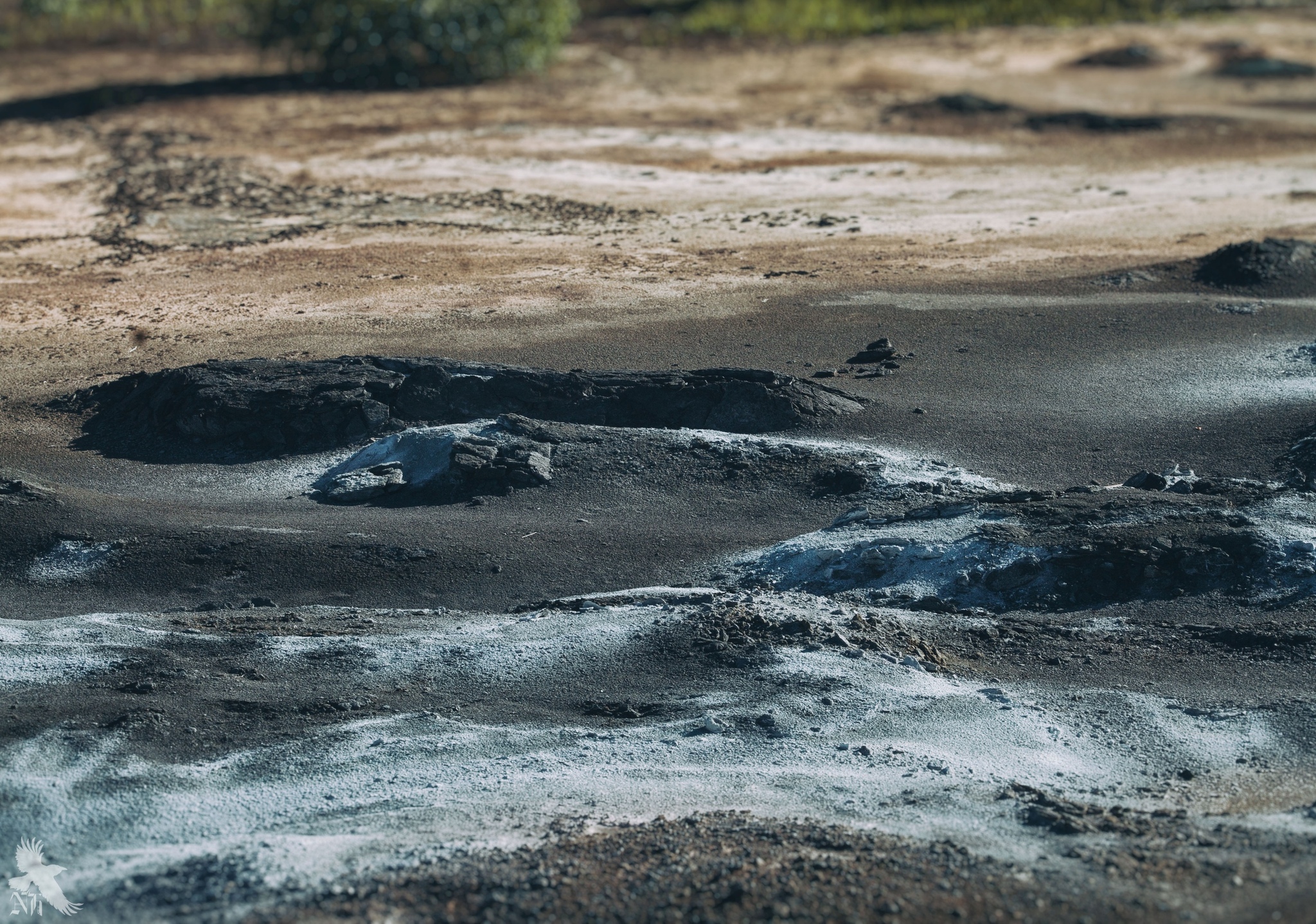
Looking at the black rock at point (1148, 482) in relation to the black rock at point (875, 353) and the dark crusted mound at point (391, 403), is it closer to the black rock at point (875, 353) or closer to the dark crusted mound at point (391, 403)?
the dark crusted mound at point (391, 403)

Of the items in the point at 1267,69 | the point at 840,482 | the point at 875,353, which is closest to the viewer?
the point at 840,482

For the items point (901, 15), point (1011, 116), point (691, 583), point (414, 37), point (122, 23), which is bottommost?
point (691, 583)

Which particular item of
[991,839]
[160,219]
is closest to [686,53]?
[160,219]

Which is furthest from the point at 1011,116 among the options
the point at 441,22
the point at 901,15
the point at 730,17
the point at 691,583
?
the point at 691,583

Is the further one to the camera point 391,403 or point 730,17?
point 730,17

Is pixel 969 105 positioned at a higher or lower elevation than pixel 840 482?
higher

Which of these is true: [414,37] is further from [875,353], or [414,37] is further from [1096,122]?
[875,353]

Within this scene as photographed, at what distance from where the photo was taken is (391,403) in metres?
9.36

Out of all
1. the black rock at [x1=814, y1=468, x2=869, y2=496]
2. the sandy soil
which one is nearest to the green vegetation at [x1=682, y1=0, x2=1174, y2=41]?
the sandy soil

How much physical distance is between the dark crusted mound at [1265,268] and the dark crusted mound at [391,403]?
15.3ft

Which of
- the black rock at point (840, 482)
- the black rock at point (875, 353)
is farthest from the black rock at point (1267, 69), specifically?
the black rock at point (840, 482)

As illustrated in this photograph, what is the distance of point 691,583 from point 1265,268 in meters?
7.45

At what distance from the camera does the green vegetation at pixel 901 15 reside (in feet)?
80.1

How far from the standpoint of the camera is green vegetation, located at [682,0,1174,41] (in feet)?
80.1
